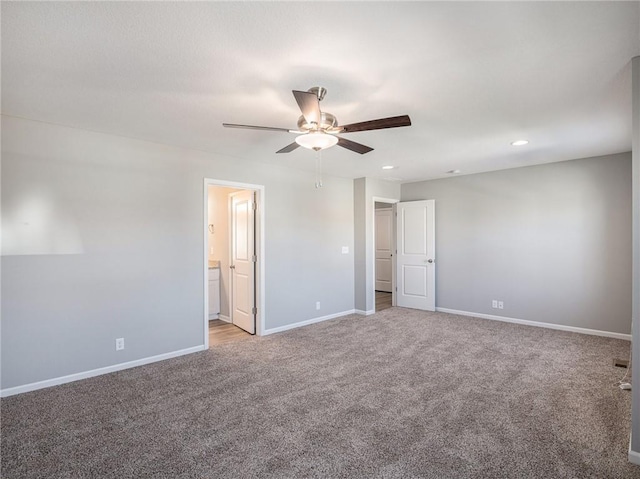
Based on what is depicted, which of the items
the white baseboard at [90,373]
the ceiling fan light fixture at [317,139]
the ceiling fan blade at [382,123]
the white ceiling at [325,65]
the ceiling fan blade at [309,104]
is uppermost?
the white ceiling at [325,65]

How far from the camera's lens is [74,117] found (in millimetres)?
2986

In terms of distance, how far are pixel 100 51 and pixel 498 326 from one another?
18.6ft

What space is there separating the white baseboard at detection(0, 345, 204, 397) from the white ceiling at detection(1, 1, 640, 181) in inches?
94.3

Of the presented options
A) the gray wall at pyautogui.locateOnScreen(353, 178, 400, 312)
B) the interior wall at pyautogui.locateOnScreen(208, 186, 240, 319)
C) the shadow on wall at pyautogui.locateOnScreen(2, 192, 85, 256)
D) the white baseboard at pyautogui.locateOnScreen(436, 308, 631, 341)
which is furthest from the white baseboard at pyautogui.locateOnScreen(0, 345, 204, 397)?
the white baseboard at pyautogui.locateOnScreen(436, 308, 631, 341)

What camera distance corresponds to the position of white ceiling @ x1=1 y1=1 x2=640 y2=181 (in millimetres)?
1652

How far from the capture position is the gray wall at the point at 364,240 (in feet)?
19.5

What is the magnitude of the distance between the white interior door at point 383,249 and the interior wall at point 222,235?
14.1 feet

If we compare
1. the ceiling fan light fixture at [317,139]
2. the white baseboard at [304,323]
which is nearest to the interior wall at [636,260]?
the ceiling fan light fixture at [317,139]

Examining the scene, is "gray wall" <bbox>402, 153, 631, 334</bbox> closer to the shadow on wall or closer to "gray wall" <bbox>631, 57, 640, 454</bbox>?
"gray wall" <bbox>631, 57, 640, 454</bbox>

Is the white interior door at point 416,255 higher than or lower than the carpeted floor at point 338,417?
higher

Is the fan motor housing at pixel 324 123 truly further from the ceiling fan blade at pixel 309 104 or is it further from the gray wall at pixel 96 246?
the gray wall at pixel 96 246

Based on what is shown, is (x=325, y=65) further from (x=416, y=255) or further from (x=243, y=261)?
(x=416, y=255)

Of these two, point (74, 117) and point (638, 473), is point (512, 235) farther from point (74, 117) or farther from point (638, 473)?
point (74, 117)

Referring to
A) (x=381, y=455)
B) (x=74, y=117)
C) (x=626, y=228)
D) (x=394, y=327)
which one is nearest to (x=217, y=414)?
(x=381, y=455)
